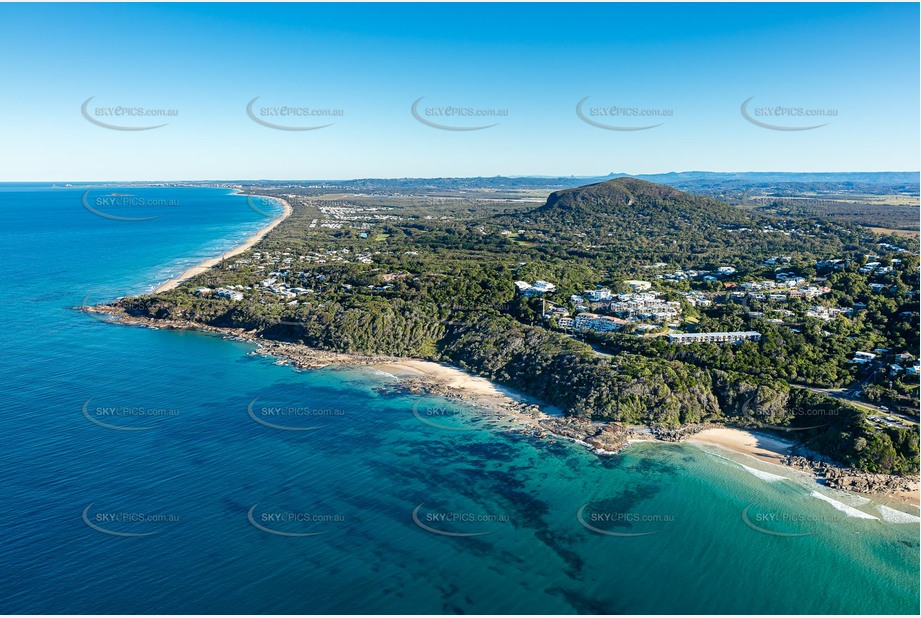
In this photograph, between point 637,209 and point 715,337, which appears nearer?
point 715,337

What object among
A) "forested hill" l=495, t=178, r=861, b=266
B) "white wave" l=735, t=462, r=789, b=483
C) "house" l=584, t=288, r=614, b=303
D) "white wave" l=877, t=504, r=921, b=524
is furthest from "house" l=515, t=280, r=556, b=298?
"white wave" l=877, t=504, r=921, b=524

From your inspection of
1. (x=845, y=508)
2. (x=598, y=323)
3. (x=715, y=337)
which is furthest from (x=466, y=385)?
(x=845, y=508)

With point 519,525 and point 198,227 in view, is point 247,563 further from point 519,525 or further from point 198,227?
point 198,227

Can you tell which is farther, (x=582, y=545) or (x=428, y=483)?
(x=428, y=483)

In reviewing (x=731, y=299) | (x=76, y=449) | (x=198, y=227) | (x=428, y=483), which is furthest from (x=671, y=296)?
(x=198, y=227)

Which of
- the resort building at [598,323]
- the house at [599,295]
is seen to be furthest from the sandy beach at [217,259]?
the house at [599,295]

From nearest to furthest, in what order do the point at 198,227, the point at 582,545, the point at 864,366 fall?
the point at 582,545, the point at 864,366, the point at 198,227

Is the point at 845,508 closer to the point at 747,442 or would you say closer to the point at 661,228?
the point at 747,442

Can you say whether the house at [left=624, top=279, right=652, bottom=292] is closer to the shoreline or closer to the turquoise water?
the shoreline
